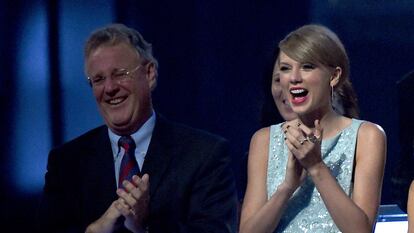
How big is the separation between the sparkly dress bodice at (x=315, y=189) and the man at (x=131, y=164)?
0.67 ft

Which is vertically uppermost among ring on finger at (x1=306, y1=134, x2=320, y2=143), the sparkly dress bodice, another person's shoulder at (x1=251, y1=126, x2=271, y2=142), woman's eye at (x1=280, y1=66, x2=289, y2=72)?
woman's eye at (x1=280, y1=66, x2=289, y2=72)

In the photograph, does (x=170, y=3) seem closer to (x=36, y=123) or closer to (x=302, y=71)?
(x=36, y=123)

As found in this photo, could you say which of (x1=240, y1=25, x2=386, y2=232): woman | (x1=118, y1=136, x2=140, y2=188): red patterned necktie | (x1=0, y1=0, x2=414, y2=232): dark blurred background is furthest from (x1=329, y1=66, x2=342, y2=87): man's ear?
(x1=0, y1=0, x2=414, y2=232): dark blurred background

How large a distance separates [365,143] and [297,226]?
0.27 m

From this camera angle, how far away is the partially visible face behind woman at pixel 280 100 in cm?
293

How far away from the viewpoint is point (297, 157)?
2324 millimetres

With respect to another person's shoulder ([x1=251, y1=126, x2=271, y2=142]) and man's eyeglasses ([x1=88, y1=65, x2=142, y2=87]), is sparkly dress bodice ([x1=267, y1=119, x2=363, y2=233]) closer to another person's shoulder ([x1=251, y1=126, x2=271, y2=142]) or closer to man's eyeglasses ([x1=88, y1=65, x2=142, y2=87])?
another person's shoulder ([x1=251, y1=126, x2=271, y2=142])

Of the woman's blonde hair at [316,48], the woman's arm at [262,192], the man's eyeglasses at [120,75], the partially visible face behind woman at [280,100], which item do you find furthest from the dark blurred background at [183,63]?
the woman's blonde hair at [316,48]

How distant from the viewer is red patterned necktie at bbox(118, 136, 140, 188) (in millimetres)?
2684

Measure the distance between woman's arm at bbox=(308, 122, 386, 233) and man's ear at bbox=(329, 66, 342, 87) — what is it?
0.42 feet

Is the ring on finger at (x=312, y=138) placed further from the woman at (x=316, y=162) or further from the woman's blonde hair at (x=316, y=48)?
the woman's blonde hair at (x=316, y=48)

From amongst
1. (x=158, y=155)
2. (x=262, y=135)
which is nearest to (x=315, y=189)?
(x=262, y=135)

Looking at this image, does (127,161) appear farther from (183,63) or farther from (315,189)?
(183,63)

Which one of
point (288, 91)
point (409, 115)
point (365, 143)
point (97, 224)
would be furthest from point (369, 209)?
point (409, 115)
